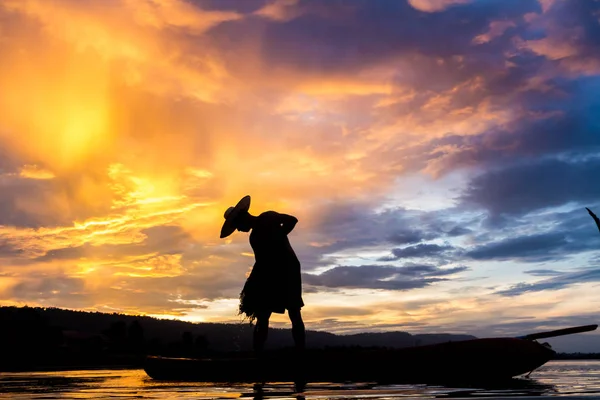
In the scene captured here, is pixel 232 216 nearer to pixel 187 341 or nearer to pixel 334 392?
pixel 334 392

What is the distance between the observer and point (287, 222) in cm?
1269

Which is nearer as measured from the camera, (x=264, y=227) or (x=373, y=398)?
(x=373, y=398)

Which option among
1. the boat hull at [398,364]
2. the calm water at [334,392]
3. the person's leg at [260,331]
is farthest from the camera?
the person's leg at [260,331]

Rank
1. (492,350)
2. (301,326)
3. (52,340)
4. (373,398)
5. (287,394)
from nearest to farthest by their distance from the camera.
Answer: (373,398)
(287,394)
(492,350)
(301,326)
(52,340)

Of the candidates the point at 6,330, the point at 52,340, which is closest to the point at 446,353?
the point at 52,340

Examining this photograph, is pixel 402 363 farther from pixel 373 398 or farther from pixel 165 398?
pixel 165 398

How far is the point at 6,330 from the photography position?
104250mm

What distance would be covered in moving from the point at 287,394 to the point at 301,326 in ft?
15.1

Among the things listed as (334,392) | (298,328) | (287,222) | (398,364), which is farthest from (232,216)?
(334,392)

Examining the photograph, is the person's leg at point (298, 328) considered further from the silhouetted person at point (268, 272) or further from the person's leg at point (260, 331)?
the person's leg at point (260, 331)

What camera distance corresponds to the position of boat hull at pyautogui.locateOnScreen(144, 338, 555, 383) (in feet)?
33.9

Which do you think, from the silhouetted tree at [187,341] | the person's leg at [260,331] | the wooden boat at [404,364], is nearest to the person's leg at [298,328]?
the wooden boat at [404,364]

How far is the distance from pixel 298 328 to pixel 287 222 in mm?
2171

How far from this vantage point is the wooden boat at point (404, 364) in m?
10.3
